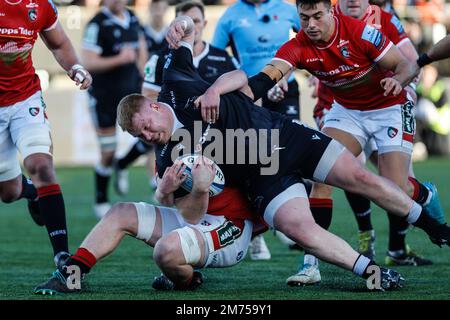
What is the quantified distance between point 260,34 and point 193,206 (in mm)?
3427

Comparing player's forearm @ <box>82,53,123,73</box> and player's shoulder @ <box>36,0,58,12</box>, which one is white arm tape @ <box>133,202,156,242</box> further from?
player's forearm @ <box>82,53,123,73</box>

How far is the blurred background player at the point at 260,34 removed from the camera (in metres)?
9.62

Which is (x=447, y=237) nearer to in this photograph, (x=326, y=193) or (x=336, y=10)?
(x=326, y=193)

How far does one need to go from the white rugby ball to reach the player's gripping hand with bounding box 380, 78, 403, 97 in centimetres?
131

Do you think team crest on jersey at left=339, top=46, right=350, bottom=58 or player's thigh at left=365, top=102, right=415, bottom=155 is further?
player's thigh at left=365, top=102, right=415, bottom=155

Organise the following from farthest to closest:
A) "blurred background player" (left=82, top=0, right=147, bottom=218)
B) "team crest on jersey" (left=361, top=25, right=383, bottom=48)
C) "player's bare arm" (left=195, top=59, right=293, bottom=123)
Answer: "blurred background player" (left=82, top=0, right=147, bottom=218) < "team crest on jersey" (left=361, top=25, right=383, bottom=48) < "player's bare arm" (left=195, top=59, right=293, bottom=123)

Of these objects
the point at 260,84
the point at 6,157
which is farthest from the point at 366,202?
the point at 6,157

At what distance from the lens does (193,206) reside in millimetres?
6609

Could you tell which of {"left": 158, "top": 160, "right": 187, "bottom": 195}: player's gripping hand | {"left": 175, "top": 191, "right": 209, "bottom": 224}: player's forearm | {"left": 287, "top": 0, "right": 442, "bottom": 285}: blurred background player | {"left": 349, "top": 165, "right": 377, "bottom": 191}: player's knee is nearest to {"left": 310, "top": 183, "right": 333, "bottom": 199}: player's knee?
{"left": 287, "top": 0, "right": 442, "bottom": 285}: blurred background player

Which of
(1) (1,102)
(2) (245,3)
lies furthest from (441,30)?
(1) (1,102)

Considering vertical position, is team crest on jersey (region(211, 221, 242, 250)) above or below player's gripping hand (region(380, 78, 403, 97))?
below

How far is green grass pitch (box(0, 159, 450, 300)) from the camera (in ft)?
21.6

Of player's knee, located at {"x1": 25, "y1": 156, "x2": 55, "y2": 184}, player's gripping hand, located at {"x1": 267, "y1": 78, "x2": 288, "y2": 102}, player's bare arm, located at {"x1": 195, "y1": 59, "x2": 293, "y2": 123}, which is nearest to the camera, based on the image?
player's bare arm, located at {"x1": 195, "y1": 59, "x2": 293, "y2": 123}

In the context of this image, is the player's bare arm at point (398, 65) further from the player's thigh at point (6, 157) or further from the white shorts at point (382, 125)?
the player's thigh at point (6, 157)
